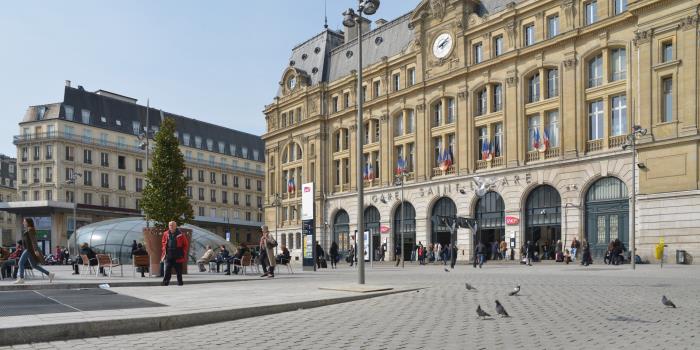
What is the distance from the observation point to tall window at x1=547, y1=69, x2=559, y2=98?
45381mm

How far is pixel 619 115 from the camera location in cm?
4125

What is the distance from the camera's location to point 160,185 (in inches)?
1559

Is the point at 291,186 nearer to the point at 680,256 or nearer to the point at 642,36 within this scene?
the point at 642,36

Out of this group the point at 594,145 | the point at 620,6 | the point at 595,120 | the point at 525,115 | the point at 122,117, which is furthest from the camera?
the point at 122,117

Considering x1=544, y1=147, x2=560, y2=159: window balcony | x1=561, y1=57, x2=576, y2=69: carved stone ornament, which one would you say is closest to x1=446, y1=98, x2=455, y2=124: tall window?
x1=544, y1=147, x2=560, y2=159: window balcony

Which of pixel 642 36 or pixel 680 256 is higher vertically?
pixel 642 36

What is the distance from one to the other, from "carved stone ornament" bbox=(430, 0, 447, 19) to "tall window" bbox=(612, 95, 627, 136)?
1777cm

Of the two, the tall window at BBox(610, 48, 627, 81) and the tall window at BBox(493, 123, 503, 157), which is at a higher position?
the tall window at BBox(610, 48, 627, 81)

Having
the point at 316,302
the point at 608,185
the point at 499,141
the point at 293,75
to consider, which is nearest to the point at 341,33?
the point at 293,75

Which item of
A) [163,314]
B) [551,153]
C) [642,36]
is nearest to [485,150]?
[551,153]

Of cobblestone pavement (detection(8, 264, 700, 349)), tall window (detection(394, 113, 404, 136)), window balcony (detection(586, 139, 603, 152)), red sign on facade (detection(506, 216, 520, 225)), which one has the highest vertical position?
tall window (detection(394, 113, 404, 136))

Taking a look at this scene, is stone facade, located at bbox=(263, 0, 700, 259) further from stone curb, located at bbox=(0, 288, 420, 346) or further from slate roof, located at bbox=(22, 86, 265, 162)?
stone curb, located at bbox=(0, 288, 420, 346)

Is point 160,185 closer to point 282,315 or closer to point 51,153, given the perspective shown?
point 282,315

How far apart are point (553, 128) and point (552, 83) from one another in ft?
10.6
